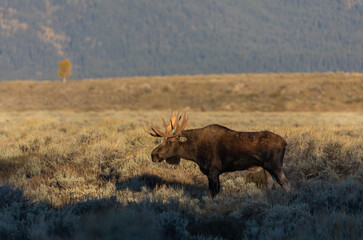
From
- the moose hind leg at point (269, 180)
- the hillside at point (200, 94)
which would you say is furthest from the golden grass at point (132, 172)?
the hillside at point (200, 94)

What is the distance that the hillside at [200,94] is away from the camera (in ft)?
149

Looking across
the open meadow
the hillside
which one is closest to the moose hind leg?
the open meadow

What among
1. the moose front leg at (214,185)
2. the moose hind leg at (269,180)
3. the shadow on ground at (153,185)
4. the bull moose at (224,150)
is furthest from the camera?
the shadow on ground at (153,185)

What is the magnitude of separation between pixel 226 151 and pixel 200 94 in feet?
139

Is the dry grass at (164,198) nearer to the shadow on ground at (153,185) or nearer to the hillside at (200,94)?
the shadow on ground at (153,185)

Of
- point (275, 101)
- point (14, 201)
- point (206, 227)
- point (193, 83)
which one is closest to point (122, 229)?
point (206, 227)

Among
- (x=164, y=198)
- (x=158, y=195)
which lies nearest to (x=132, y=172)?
(x=158, y=195)

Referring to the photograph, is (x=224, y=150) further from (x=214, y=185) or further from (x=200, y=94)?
(x=200, y=94)

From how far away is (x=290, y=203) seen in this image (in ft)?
25.7

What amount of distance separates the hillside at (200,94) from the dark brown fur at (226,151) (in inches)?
1279

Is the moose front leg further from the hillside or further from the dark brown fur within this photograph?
the hillside

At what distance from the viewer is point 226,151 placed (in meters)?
8.83

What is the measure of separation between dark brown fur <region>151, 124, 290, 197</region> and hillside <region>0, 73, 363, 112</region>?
107 feet

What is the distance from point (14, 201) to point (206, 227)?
3.30 metres
